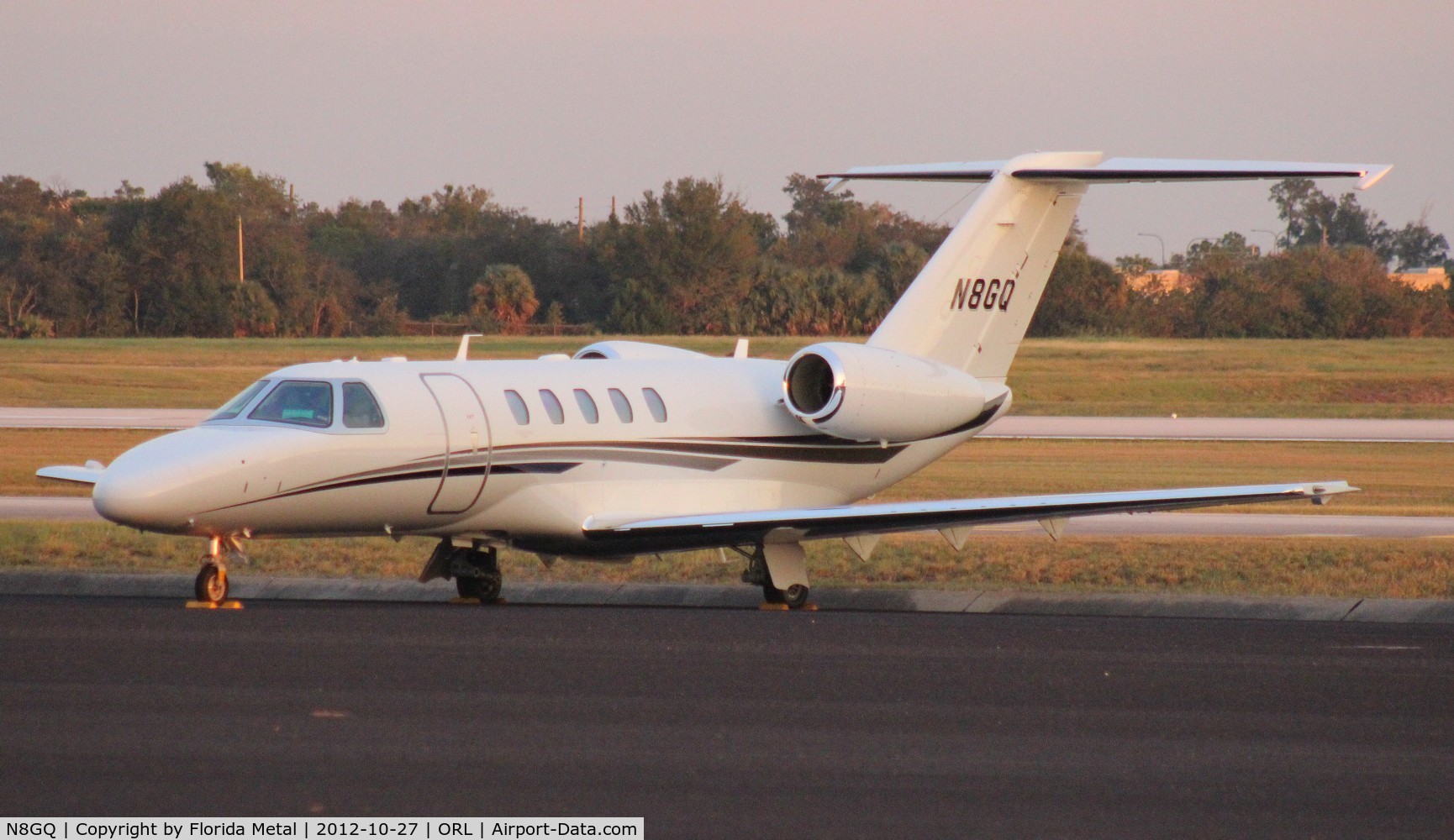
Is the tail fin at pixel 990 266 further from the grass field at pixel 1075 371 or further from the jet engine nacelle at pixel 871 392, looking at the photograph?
the grass field at pixel 1075 371

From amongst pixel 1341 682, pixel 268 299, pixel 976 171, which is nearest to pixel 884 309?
pixel 268 299

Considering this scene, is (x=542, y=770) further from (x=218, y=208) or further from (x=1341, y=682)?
(x=218, y=208)

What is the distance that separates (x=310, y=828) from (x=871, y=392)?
34.9 feet

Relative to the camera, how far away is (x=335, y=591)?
15062 mm

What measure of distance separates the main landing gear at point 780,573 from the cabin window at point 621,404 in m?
1.52

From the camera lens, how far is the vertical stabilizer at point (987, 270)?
1720cm

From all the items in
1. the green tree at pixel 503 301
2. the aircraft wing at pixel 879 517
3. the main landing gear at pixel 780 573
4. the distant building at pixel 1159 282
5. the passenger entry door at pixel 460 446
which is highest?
the distant building at pixel 1159 282

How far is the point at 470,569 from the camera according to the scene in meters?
15.2

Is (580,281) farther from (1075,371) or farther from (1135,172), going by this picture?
(1135,172)

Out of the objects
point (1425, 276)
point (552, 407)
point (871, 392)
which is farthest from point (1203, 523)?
point (1425, 276)

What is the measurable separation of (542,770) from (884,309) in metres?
58.6

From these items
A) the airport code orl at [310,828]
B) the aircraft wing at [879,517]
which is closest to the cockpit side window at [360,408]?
the aircraft wing at [879,517]

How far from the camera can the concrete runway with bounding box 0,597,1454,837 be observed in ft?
19.7

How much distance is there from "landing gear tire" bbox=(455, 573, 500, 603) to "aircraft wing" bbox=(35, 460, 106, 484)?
9.59 feet
